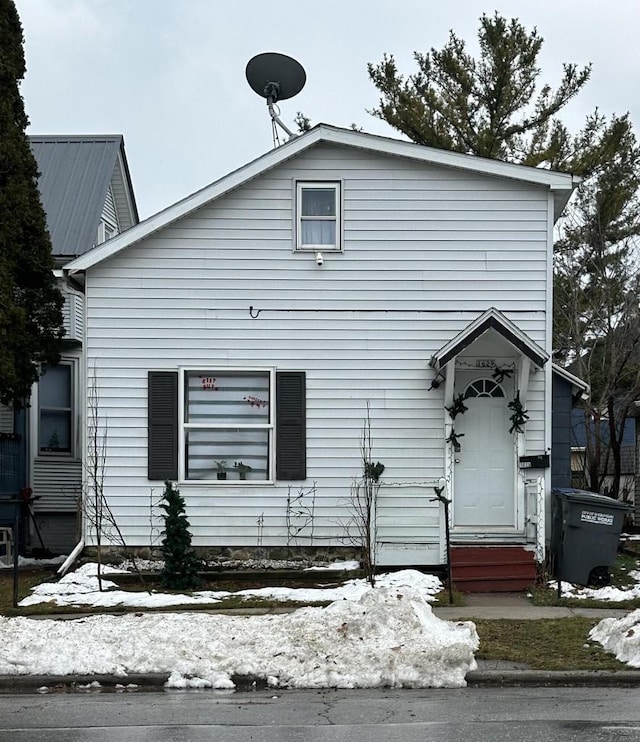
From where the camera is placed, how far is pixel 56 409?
21.6 m

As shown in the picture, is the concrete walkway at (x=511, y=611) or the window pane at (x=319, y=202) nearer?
the concrete walkway at (x=511, y=611)

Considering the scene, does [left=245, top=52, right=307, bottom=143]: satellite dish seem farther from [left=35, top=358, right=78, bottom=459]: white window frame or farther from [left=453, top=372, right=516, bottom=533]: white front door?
[left=35, top=358, right=78, bottom=459]: white window frame

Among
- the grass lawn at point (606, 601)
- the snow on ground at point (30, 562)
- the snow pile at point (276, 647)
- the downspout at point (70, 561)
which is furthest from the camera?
the snow on ground at point (30, 562)

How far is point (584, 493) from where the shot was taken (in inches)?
551

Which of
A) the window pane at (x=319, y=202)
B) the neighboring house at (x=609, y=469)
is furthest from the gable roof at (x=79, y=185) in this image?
the neighboring house at (x=609, y=469)

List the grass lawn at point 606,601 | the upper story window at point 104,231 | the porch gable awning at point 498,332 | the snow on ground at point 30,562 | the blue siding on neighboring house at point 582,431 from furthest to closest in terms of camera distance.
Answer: the blue siding on neighboring house at point 582,431
the upper story window at point 104,231
the snow on ground at point 30,562
the porch gable awning at point 498,332
the grass lawn at point 606,601

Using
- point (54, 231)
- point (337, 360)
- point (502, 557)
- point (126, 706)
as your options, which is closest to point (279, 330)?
point (337, 360)

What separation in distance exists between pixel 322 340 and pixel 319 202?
1.96 m

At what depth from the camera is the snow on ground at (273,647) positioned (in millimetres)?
8930

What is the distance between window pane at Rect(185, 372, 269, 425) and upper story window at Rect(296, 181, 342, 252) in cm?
199

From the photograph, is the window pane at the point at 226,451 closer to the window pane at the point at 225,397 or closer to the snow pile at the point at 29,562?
the window pane at the point at 225,397

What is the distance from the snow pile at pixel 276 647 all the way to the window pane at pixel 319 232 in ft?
20.2

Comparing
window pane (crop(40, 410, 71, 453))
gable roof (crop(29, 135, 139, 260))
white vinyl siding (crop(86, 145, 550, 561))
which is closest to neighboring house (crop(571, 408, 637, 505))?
white vinyl siding (crop(86, 145, 550, 561))

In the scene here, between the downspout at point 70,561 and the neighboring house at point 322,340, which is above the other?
the neighboring house at point 322,340
